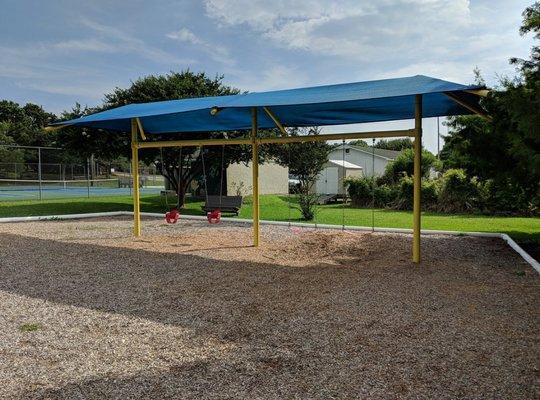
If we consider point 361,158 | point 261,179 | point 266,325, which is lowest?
point 266,325

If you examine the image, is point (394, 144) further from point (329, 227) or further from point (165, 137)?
point (329, 227)

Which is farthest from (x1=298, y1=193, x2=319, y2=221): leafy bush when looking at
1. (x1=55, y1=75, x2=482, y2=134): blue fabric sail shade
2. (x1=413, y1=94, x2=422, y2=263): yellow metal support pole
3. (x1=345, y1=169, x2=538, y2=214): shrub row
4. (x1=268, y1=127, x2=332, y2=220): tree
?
(x1=413, y1=94, x2=422, y2=263): yellow metal support pole

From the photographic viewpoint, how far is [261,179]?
2689 centimetres

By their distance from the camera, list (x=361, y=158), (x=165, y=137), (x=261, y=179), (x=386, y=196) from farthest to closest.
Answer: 1. (x=361, y=158)
2. (x=261, y=179)
3. (x=386, y=196)
4. (x=165, y=137)

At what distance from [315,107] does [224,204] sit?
464 centimetres

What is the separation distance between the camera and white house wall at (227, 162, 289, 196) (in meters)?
A: 23.1

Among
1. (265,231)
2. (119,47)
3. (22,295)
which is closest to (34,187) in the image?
(119,47)

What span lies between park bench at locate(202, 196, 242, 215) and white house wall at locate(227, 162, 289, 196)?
10.7m

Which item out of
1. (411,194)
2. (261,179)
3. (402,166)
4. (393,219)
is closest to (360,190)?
(411,194)

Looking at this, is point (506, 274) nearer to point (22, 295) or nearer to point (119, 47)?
point (22, 295)

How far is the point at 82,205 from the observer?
17781 millimetres

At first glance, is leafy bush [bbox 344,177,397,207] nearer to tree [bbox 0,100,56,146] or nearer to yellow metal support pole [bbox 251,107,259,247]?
yellow metal support pole [bbox 251,107,259,247]

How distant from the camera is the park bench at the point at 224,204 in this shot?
1138 cm

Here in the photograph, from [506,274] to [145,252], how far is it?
5943mm
